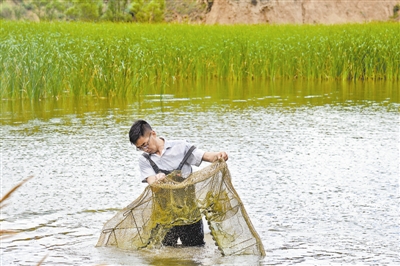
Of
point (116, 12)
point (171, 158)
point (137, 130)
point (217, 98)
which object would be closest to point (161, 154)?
point (171, 158)

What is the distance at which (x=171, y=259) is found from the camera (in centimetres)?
580

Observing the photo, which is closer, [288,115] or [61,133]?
[61,133]

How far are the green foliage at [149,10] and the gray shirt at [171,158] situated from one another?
3619 centimetres

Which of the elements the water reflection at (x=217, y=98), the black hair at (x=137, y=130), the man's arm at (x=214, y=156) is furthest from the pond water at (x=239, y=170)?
the black hair at (x=137, y=130)

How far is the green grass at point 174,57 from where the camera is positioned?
15.4 metres

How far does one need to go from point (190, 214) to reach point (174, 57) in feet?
49.0

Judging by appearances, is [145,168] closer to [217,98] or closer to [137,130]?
[137,130]

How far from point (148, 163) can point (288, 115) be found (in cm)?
811

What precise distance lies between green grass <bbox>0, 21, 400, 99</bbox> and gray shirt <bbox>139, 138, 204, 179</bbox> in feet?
31.2

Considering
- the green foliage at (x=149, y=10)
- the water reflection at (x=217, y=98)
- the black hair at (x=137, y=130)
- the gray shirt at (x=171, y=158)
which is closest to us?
the black hair at (x=137, y=130)

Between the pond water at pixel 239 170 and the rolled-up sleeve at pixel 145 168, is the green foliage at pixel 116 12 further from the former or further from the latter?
the rolled-up sleeve at pixel 145 168

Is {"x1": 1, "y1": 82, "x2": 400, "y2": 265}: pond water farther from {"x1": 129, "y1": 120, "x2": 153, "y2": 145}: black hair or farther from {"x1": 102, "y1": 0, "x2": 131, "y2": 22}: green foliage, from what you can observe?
{"x1": 102, "y1": 0, "x2": 131, "y2": 22}: green foliage

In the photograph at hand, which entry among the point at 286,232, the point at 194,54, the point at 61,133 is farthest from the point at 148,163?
the point at 194,54

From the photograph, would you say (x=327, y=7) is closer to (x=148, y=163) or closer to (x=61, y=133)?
(x=61, y=133)
